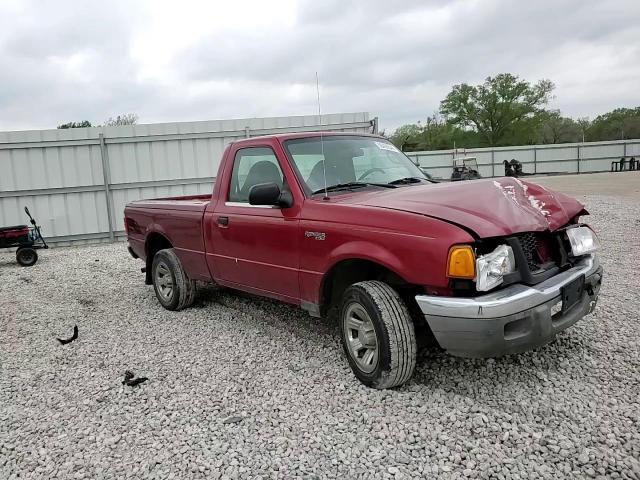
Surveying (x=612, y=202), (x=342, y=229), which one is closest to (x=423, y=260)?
(x=342, y=229)

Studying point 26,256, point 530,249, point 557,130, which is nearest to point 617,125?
point 557,130

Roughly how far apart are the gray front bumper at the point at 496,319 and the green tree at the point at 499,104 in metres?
63.7

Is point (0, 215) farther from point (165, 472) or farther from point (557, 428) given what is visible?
point (557, 428)

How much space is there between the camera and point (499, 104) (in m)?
62.4

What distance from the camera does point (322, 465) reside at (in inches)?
105

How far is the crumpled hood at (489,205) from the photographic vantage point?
3045mm

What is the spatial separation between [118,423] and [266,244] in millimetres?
1737

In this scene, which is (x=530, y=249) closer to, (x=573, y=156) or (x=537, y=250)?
(x=537, y=250)

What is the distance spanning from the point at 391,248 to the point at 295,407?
123 cm

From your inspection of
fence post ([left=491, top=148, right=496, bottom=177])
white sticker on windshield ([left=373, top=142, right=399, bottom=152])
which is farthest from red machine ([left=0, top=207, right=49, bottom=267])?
fence post ([left=491, top=148, right=496, bottom=177])

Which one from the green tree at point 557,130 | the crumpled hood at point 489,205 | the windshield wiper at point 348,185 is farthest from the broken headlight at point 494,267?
the green tree at point 557,130

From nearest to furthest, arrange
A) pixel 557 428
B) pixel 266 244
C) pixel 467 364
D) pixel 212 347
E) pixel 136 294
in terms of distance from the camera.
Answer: pixel 557 428 → pixel 467 364 → pixel 266 244 → pixel 212 347 → pixel 136 294

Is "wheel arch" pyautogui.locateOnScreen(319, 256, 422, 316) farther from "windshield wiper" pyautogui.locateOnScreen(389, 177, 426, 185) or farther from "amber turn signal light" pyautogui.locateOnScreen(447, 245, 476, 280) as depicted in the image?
"windshield wiper" pyautogui.locateOnScreen(389, 177, 426, 185)

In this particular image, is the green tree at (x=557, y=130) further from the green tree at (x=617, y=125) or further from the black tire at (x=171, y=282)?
the black tire at (x=171, y=282)
